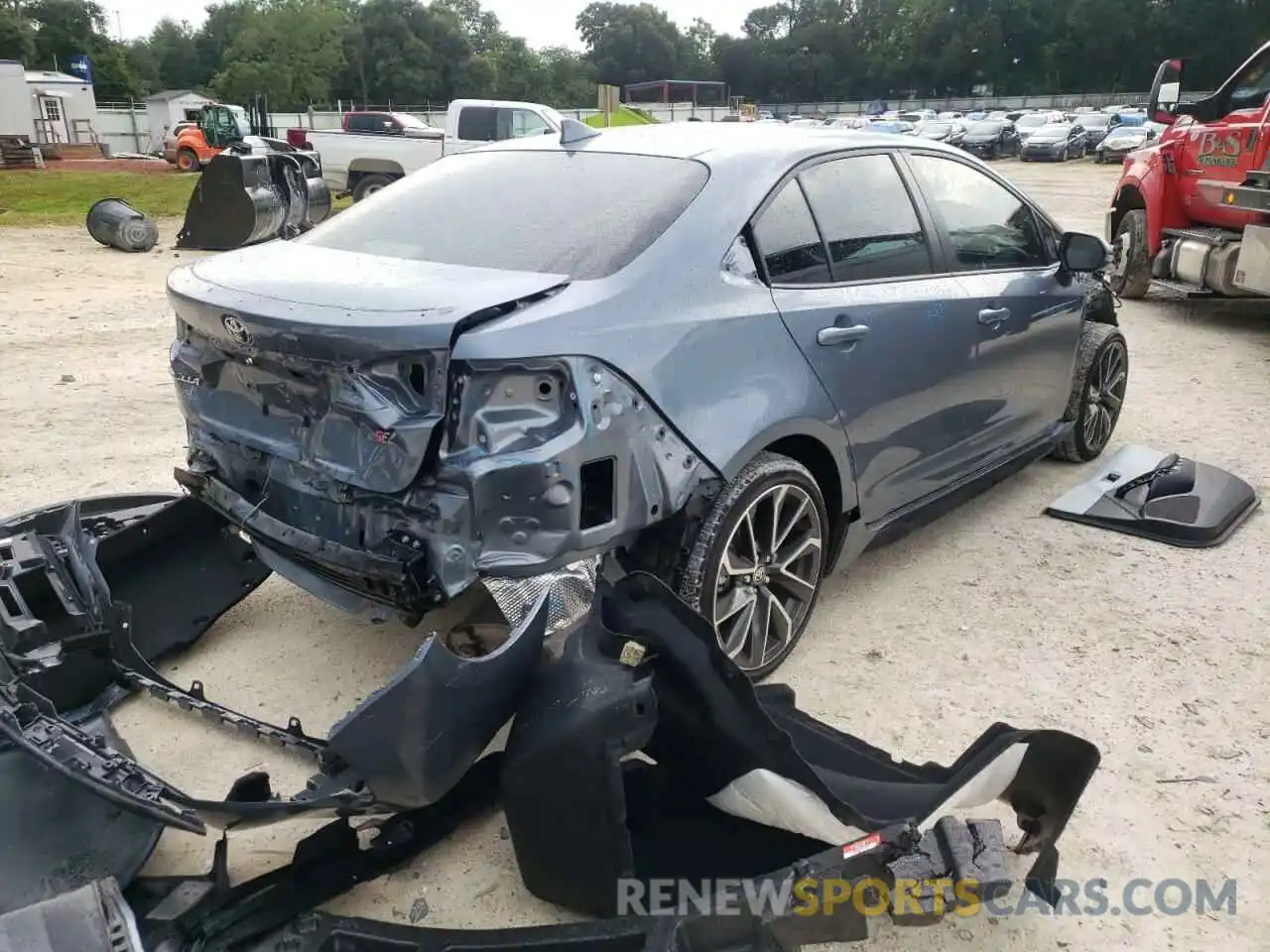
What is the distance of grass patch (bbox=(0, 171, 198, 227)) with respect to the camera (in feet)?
58.0

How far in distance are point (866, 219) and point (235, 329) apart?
217 cm

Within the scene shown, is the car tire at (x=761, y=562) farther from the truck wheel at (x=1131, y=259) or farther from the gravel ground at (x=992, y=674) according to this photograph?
the truck wheel at (x=1131, y=259)

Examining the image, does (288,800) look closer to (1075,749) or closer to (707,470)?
(707,470)

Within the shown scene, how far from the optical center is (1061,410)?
4.88 meters

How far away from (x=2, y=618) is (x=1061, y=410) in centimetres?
446

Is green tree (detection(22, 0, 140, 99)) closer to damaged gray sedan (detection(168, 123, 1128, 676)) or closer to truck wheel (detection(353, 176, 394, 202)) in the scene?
truck wheel (detection(353, 176, 394, 202))

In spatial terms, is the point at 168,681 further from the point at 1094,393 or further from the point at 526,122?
the point at 526,122

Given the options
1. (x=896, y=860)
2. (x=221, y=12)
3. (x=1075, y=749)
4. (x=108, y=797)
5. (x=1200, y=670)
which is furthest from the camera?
(x=221, y=12)

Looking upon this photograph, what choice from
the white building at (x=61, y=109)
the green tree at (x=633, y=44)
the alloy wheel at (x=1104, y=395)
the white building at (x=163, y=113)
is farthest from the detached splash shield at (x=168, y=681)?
the green tree at (x=633, y=44)

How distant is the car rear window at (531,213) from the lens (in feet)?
9.68

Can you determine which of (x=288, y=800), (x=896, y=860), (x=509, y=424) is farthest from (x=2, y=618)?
(x=896, y=860)

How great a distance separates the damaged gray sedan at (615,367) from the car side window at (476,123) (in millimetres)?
14004

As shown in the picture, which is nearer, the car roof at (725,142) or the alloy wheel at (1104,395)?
the car roof at (725,142)

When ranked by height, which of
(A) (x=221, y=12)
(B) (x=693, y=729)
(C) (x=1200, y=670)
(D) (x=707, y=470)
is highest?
(A) (x=221, y=12)
